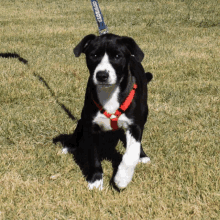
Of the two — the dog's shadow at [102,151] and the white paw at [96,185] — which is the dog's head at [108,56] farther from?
the dog's shadow at [102,151]

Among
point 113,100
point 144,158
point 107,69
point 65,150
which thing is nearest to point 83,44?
point 107,69

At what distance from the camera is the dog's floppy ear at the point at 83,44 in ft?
10.4

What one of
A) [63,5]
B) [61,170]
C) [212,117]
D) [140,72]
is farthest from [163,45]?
[63,5]

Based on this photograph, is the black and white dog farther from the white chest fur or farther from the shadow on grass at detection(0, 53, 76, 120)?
the shadow on grass at detection(0, 53, 76, 120)

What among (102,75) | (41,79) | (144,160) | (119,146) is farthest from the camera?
(41,79)

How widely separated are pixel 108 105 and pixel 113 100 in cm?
8

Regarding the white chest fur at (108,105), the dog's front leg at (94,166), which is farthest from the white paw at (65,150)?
the white chest fur at (108,105)

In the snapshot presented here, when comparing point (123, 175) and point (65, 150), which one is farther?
point (65, 150)

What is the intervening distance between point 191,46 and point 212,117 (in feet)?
15.8

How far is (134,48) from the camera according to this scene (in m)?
3.20

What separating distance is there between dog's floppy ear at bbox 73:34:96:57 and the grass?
4.53 feet

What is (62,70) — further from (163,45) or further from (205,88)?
(163,45)

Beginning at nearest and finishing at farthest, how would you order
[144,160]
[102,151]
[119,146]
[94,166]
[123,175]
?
[123,175]
[94,166]
[144,160]
[102,151]
[119,146]

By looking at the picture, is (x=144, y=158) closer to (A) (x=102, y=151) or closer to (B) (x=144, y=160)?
(B) (x=144, y=160)
